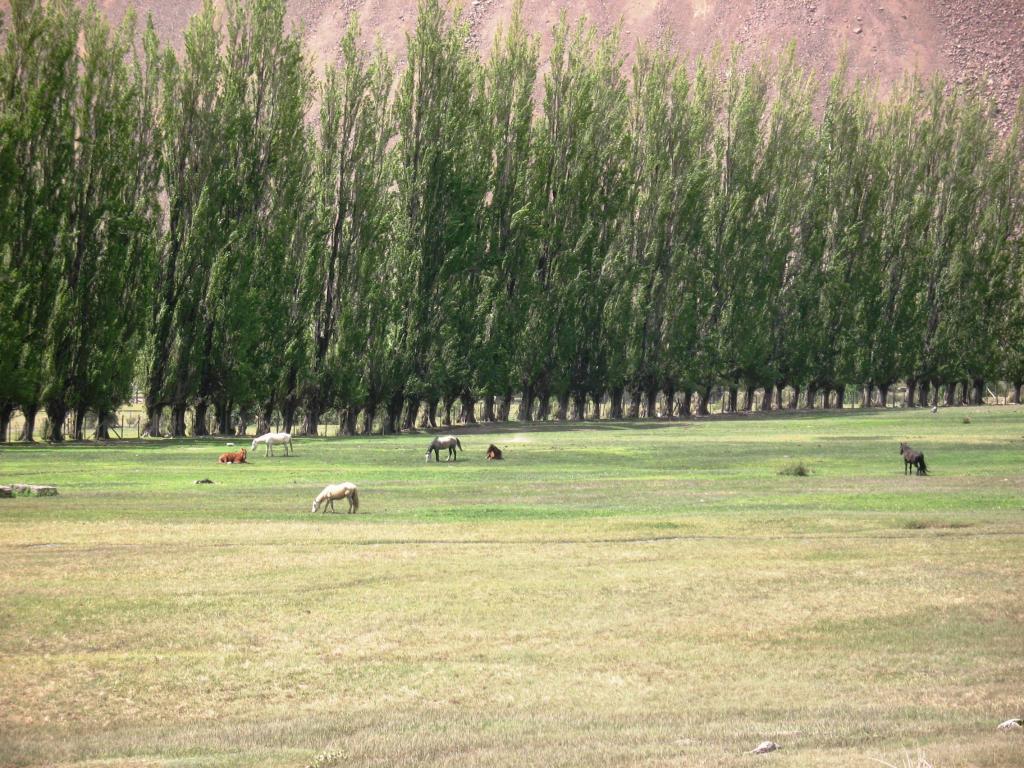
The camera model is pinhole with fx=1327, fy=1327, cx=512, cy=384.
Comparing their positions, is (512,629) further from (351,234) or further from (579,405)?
(579,405)

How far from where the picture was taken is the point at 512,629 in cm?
1390

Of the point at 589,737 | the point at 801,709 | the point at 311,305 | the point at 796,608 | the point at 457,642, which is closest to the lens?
the point at 589,737

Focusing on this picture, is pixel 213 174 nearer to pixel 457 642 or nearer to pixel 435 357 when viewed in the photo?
pixel 435 357

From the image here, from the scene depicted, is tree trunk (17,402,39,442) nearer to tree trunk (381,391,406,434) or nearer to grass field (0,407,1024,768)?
tree trunk (381,391,406,434)

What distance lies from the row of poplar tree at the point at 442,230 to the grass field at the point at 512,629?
80.2ft

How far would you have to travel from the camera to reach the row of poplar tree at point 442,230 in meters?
48.9

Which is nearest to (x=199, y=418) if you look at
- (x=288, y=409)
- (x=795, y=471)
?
(x=288, y=409)

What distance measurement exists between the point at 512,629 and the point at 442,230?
4843 centimetres

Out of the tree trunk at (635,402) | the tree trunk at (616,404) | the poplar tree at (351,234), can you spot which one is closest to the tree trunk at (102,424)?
the poplar tree at (351,234)

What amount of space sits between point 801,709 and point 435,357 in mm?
49710

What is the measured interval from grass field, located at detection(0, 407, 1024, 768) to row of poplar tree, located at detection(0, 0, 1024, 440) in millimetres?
24460

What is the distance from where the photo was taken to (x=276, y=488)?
29.0 m

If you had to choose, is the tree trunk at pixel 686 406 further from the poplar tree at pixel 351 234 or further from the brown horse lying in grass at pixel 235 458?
the brown horse lying in grass at pixel 235 458

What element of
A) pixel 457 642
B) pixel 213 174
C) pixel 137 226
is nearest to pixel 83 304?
pixel 137 226
